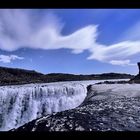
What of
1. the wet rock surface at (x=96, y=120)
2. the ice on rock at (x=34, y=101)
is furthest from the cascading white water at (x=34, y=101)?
the wet rock surface at (x=96, y=120)

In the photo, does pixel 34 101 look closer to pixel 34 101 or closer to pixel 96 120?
pixel 34 101

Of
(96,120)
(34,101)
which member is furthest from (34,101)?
(96,120)

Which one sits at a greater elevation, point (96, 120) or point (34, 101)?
point (34, 101)

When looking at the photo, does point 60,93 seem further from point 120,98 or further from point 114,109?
point 114,109

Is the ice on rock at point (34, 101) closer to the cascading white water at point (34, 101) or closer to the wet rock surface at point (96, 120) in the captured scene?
the cascading white water at point (34, 101)

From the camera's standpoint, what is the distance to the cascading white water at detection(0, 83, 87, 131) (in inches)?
332

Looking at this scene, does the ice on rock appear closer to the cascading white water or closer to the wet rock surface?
the cascading white water

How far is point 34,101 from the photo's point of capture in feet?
29.7

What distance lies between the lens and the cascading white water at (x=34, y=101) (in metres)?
8.43

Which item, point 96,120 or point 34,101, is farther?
point 34,101

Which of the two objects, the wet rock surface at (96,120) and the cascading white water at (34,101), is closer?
the wet rock surface at (96,120)
